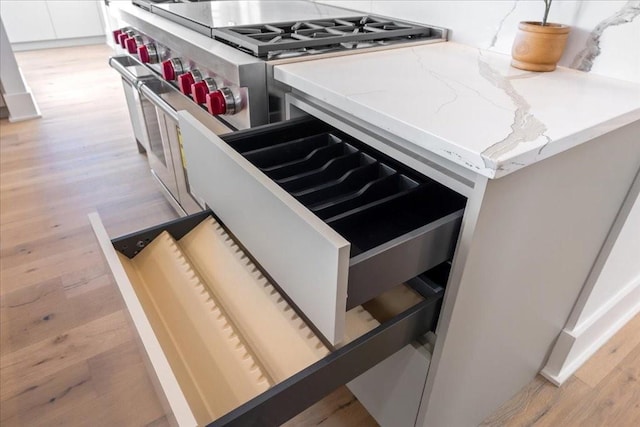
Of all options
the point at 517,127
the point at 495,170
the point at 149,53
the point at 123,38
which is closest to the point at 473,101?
the point at 517,127

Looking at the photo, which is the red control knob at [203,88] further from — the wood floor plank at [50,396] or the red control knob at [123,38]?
the wood floor plank at [50,396]

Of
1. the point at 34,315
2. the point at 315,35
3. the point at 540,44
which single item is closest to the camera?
the point at 540,44

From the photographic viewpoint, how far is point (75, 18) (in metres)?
4.53

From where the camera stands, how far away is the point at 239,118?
966 mm

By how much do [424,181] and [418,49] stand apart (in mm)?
426

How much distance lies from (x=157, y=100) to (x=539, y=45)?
1.14 meters

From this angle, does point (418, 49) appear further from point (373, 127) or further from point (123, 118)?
point (123, 118)

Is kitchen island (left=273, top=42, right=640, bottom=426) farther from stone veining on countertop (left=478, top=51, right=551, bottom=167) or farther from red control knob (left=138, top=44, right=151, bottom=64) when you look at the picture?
red control knob (left=138, top=44, right=151, bottom=64)

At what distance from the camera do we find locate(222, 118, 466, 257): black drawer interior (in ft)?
2.30

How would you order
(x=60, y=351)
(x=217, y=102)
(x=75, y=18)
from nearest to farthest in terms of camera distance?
(x=217, y=102), (x=60, y=351), (x=75, y=18)

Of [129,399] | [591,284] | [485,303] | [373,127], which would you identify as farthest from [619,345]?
[129,399]

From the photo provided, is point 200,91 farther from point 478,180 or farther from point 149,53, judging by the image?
point 478,180

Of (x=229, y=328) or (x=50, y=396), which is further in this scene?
(x=50, y=396)

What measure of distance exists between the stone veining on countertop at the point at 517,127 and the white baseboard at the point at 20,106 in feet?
10.3
